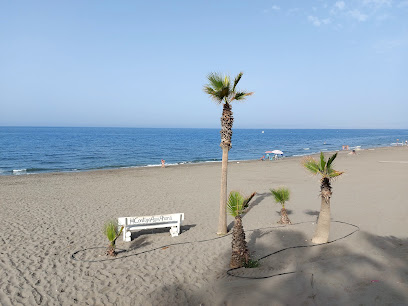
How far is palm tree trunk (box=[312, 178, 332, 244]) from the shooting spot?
7891 millimetres

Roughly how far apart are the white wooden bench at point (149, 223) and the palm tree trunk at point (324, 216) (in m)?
4.42

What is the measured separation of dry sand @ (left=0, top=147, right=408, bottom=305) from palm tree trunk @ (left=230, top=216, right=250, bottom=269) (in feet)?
1.21

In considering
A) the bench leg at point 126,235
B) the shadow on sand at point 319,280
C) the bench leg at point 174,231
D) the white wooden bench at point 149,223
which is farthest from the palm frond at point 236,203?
the bench leg at point 126,235

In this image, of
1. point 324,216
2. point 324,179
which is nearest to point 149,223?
point 324,216

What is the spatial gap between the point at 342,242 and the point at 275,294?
12.2 feet

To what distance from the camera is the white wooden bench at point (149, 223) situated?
31.9 feet

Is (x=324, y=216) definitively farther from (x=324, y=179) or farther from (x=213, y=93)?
(x=213, y=93)

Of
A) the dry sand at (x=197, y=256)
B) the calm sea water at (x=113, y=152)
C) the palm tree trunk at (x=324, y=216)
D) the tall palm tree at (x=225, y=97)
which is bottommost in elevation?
the calm sea water at (x=113, y=152)

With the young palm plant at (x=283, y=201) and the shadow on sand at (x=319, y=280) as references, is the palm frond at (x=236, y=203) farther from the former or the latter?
the young palm plant at (x=283, y=201)

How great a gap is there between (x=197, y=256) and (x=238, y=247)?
162cm

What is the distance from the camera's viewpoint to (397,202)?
13.7 m

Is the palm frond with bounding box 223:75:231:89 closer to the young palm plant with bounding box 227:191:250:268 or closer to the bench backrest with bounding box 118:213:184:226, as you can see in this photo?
the young palm plant with bounding box 227:191:250:268

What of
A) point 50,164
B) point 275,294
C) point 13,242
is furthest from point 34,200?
point 50,164

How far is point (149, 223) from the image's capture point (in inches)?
397
